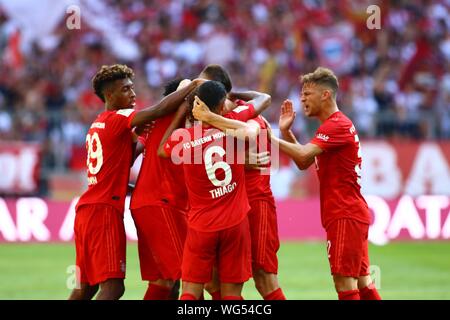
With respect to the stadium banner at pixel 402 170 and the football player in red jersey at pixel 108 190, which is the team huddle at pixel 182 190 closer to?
the football player in red jersey at pixel 108 190

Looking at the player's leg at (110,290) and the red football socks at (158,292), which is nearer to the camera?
the player's leg at (110,290)

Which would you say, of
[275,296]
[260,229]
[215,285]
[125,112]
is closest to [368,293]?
[275,296]

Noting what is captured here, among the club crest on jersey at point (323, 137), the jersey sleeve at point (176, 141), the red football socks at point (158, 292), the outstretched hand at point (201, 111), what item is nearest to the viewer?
the outstretched hand at point (201, 111)

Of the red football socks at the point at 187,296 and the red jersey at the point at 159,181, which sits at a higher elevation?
the red jersey at the point at 159,181

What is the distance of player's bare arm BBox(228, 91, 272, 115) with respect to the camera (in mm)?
10326

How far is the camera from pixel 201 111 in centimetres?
945

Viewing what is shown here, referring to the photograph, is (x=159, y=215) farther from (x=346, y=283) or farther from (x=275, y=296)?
(x=346, y=283)

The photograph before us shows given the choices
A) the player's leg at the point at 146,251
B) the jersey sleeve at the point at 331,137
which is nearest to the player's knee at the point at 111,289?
the player's leg at the point at 146,251

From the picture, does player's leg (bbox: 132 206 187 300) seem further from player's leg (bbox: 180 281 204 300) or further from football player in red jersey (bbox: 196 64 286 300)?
player's leg (bbox: 180 281 204 300)

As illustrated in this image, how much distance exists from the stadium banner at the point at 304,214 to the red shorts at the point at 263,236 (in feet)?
30.2

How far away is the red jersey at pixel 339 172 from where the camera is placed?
10.3 m

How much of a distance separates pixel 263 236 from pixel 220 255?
78cm

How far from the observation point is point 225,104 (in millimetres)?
10070

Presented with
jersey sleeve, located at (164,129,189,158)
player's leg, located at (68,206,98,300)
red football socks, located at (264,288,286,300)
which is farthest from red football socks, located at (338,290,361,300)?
player's leg, located at (68,206,98,300)
